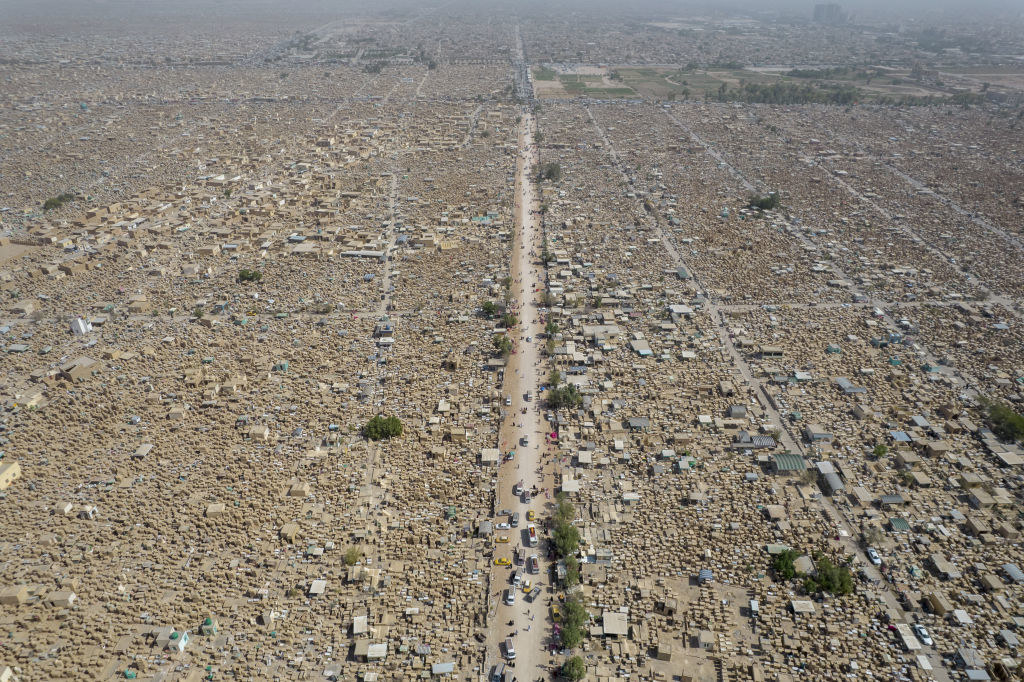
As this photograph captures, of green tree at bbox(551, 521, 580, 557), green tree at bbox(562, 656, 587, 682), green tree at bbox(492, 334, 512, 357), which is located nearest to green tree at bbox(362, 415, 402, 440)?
green tree at bbox(492, 334, 512, 357)

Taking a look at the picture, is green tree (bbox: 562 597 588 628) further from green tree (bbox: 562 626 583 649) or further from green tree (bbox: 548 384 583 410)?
green tree (bbox: 548 384 583 410)

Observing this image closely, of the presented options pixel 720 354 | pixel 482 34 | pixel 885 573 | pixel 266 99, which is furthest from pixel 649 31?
pixel 885 573

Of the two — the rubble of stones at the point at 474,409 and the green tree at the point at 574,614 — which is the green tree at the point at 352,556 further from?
the green tree at the point at 574,614

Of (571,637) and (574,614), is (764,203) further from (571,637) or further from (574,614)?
(571,637)

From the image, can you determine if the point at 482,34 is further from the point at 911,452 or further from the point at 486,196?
the point at 911,452

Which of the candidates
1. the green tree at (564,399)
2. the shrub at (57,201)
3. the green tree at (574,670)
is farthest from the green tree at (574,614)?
the shrub at (57,201)

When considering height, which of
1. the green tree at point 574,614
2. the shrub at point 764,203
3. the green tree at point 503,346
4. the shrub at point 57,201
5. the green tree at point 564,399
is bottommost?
the green tree at point 574,614
